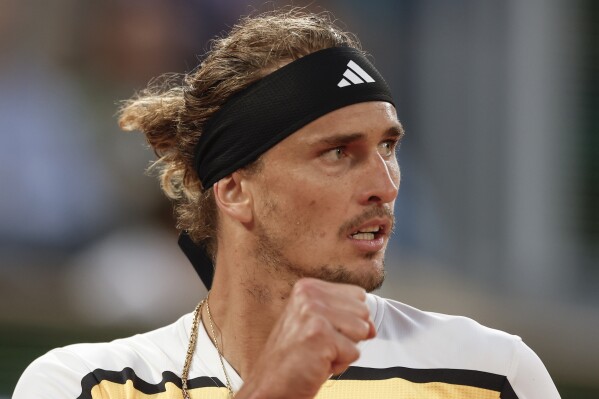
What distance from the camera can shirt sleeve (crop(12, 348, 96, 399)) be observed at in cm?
339

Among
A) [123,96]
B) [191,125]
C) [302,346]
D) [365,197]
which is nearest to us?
[302,346]

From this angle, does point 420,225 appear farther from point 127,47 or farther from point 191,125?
point 191,125

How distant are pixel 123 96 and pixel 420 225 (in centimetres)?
235

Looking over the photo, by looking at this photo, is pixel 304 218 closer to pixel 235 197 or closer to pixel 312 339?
pixel 235 197

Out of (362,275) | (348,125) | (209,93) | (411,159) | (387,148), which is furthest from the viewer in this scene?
(411,159)

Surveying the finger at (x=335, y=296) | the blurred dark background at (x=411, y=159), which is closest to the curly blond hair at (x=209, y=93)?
the finger at (x=335, y=296)

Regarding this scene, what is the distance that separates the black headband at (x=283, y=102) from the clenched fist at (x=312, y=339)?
0.82 metres

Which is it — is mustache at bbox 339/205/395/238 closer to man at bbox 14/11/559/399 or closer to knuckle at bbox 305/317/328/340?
man at bbox 14/11/559/399

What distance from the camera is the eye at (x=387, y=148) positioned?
11.5ft

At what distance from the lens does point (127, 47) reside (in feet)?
28.4

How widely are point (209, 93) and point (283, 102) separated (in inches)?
12.7

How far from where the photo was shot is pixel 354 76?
141 inches

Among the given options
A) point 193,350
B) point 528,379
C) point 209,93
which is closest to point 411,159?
point 209,93

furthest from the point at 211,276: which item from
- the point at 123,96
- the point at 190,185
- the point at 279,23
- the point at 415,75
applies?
the point at 415,75
